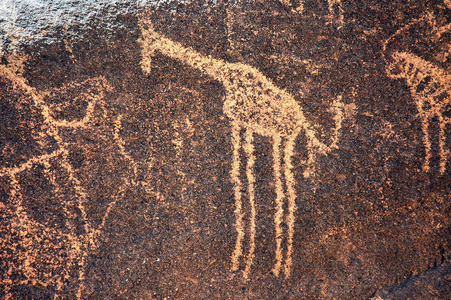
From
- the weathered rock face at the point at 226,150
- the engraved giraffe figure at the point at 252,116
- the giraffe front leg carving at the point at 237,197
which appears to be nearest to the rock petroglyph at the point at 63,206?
the weathered rock face at the point at 226,150

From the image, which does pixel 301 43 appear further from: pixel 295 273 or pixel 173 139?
pixel 295 273

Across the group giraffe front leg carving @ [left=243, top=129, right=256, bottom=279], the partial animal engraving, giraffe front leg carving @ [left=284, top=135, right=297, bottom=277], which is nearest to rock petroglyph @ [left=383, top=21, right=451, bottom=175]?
the partial animal engraving

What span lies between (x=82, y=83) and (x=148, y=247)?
0.56 meters

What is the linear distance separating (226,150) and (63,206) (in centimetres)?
55

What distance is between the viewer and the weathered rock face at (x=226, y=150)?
85 cm

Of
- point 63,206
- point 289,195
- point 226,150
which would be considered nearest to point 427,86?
point 289,195

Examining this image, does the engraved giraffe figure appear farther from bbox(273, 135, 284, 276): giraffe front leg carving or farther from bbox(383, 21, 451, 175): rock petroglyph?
bbox(383, 21, 451, 175): rock petroglyph

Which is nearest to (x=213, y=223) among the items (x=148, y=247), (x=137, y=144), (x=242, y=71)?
(x=148, y=247)

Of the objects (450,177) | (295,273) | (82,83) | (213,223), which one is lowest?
(295,273)

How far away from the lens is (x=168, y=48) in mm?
860

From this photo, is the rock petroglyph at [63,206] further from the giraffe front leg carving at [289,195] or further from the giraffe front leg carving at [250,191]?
the giraffe front leg carving at [289,195]

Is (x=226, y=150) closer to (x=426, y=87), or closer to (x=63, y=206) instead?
(x=63, y=206)

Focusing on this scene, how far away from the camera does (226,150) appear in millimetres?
890

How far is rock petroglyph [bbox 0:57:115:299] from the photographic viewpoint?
84 centimetres
